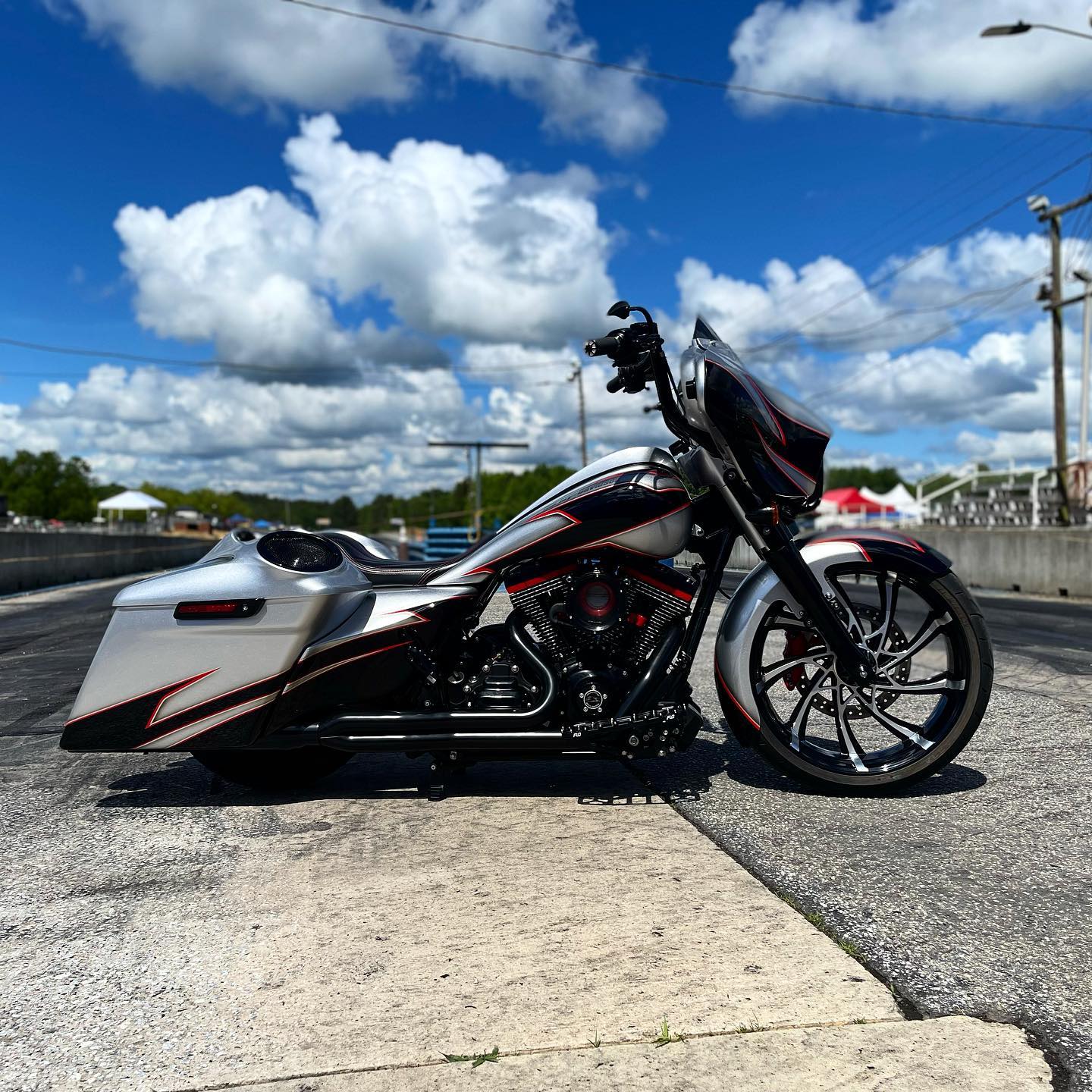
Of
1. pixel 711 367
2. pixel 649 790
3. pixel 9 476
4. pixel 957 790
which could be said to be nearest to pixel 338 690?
pixel 649 790

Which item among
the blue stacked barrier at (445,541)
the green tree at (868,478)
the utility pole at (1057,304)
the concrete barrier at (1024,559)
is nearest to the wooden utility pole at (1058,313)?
the utility pole at (1057,304)

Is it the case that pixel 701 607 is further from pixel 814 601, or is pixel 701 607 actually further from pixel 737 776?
pixel 737 776

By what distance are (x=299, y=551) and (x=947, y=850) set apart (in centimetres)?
252

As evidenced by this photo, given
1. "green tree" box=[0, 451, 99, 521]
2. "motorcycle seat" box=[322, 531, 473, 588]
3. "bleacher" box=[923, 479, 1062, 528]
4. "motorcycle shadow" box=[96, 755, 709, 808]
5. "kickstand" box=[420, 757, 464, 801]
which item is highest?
"green tree" box=[0, 451, 99, 521]

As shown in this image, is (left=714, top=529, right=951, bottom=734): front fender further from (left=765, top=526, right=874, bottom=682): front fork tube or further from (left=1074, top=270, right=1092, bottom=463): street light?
(left=1074, top=270, right=1092, bottom=463): street light

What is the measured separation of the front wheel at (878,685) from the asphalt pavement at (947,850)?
0.45 ft

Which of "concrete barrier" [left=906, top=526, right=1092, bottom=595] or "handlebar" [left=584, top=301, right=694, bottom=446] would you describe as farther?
"concrete barrier" [left=906, top=526, right=1092, bottom=595]

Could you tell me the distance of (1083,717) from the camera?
5230 mm

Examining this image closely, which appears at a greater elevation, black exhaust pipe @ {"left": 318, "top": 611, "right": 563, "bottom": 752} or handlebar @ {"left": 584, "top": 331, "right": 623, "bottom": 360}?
handlebar @ {"left": 584, "top": 331, "right": 623, "bottom": 360}

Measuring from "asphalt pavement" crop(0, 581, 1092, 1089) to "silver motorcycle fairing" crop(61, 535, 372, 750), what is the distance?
15.4 inches

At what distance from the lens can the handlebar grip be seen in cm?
381

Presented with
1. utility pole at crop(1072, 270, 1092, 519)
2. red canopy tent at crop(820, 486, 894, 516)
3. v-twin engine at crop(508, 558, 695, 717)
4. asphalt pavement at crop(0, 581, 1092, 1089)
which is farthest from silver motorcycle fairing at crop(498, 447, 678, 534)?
red canopy tent at crop(820, 486, 894, 516)

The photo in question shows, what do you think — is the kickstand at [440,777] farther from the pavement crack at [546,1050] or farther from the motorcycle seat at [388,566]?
the pavement crack at [546,1050]

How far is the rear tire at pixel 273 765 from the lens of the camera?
13.1 ft
